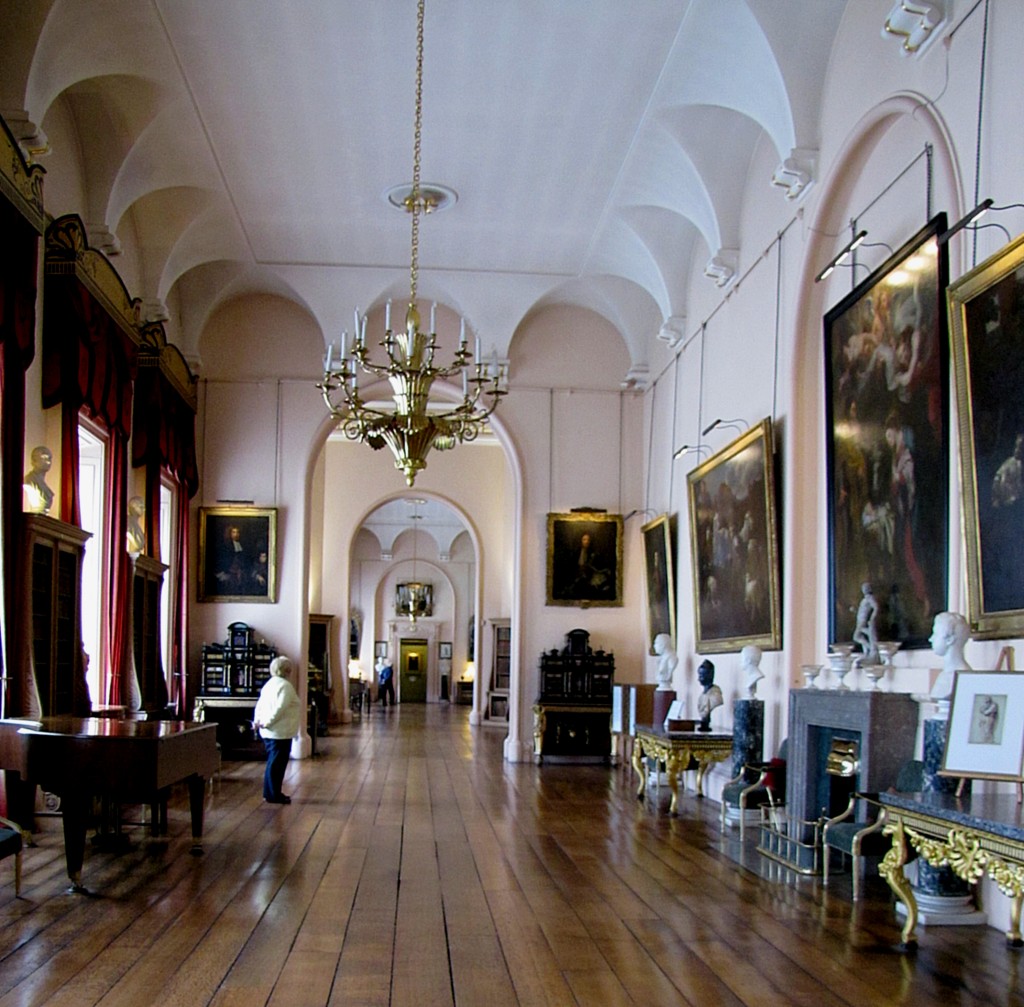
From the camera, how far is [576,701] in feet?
52.9

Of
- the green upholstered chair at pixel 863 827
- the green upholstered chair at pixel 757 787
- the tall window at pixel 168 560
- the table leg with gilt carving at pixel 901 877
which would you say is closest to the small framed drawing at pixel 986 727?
the table leg with gilt carving at pixel 901 877

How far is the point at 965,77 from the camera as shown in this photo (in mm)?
7055

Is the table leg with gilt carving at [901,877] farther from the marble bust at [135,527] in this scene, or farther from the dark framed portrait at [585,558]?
the dark framed portrait at [585,558]

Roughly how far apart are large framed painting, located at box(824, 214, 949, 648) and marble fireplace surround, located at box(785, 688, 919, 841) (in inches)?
22.1

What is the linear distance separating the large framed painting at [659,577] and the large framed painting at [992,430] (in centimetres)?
737

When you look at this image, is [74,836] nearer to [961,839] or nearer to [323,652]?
[961,839]

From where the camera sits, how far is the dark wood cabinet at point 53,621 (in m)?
9.27

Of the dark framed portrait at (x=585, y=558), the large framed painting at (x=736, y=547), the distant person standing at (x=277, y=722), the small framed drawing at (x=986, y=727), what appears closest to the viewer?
the small framed drawing at (x=986, y=727)

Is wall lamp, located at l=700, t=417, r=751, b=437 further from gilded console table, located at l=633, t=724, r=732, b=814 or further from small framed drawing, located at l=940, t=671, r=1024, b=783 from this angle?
small framed drawing, located at l=940, t=671, r=1024, b=783

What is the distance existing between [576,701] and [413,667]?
75.2 feet

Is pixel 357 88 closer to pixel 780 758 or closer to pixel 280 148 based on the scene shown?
pixel 280 148

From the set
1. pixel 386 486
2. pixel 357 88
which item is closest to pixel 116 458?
pixel 357 88

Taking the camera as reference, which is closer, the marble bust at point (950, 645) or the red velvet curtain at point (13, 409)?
the marble bust at point (950, 645)

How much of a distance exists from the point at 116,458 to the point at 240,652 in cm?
409
